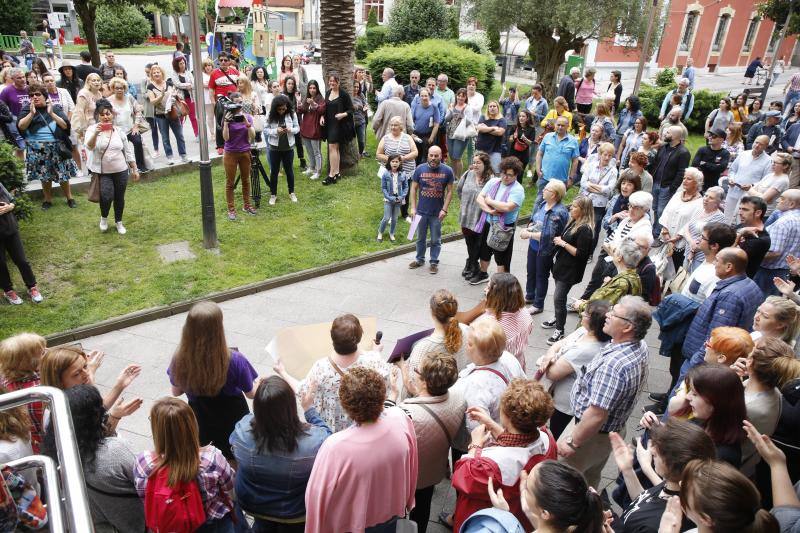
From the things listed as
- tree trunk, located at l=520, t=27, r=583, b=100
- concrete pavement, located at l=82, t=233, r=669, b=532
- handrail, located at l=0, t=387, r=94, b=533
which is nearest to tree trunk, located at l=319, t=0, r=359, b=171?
concrete pavement, located at l=82, t=233, r=669, b=532

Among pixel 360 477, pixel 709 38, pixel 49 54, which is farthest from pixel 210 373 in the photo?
pixel 709 38

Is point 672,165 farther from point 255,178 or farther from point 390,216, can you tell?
point 255,178

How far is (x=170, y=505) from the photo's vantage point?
2.73m

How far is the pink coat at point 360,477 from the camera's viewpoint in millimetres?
2771

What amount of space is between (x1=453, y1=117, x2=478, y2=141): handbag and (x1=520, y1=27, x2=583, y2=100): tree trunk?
403 inches

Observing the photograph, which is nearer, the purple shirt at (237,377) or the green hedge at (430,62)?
the purple shirt at (237,377)

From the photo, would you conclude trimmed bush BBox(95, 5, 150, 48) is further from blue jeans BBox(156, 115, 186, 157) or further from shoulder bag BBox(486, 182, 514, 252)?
shoulder bag BBox(486, 182, 514, 252)

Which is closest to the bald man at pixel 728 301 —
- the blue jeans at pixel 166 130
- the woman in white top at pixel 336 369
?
the woman in white top at pixel 336 369

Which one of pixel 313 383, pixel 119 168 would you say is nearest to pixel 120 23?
pixel 119 168

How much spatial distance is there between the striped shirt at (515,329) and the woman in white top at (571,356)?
1.20 ft

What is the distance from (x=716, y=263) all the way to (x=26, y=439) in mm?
4808

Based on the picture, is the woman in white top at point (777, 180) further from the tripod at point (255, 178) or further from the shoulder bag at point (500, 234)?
the tripod at point (255, 178)

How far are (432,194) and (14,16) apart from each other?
108ft

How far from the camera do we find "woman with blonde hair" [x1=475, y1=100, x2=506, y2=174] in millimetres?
10180
